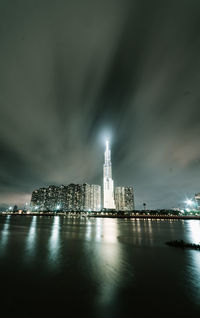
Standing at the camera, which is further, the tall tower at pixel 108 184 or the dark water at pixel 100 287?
the tall tower at pixel 108 184

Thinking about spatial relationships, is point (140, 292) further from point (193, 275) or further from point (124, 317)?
point (193, 275)

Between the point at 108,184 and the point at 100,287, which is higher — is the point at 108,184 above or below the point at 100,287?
above

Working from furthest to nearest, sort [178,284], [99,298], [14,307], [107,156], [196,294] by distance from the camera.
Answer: [107,156], [178,284], [196,294], [99,298], [14,307]

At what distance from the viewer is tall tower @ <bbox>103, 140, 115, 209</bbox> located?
429 ft

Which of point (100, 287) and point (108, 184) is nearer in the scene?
point (100, 287)

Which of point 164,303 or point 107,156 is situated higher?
point 107,156

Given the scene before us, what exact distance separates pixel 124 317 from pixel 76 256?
38.4 feet

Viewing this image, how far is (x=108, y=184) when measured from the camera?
453ft

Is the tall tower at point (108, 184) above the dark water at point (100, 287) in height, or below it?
above

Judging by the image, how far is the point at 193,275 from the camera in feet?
38.7

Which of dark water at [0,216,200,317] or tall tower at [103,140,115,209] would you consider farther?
tall tower at [103,140,115,209]

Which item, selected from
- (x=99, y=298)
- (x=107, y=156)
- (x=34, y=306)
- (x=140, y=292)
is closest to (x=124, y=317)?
(x=99, y=298)

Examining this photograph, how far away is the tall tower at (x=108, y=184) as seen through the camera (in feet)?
429

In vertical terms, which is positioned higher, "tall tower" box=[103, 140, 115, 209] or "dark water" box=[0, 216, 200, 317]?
"tall tower" box=[103, 140, 115, 209]
